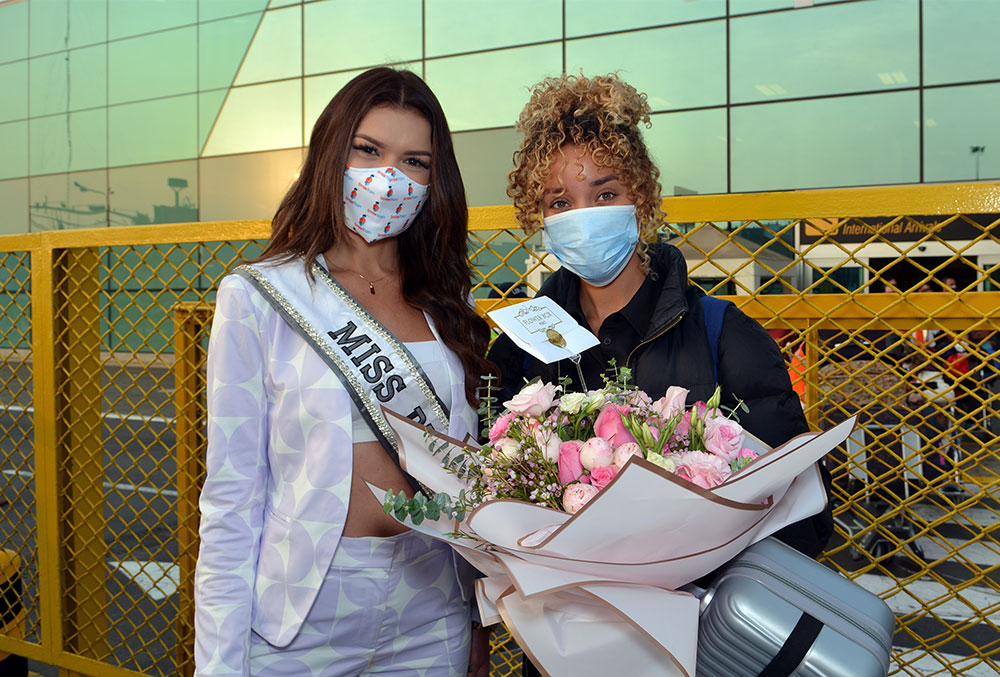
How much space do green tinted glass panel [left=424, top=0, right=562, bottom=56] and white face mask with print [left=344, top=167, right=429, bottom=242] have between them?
13621 mm

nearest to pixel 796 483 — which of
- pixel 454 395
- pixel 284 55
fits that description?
pixel 454 395

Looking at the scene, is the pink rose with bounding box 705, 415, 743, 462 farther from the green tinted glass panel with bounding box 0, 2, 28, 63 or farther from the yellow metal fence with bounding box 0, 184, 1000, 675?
the green tinted glass panel with bounding box 0, 2, 28, 63

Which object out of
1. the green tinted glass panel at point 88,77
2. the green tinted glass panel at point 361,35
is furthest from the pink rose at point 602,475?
the green tinted glass panel at point 88,77

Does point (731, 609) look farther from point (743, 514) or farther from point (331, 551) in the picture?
point (331, 551)

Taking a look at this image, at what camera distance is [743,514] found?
107 centimetres

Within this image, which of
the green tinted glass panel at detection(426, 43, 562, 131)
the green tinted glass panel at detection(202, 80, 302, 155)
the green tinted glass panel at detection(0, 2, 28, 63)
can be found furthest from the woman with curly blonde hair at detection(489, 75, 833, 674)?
the green tinted glass panel at detection(0, 2, 28, 63)

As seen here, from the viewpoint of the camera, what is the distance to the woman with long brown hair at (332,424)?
5.16 feet

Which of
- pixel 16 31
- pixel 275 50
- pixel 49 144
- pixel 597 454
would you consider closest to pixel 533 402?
pixel 597 454

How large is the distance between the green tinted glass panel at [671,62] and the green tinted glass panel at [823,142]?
76 centimetres

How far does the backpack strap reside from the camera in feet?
5.30

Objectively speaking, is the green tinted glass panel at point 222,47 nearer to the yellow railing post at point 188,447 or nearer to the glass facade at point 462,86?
the glass facade at point 462,86

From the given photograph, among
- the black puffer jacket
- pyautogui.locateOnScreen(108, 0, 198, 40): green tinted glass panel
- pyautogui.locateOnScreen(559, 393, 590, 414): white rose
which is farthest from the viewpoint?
pyautogui.locateOnScreen(108, 0, 198, 40): green tinted glass panel

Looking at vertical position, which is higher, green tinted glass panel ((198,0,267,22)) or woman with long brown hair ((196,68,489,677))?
green tinted glass panel ((198,0,267,22))

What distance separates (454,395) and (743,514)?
86 cm
